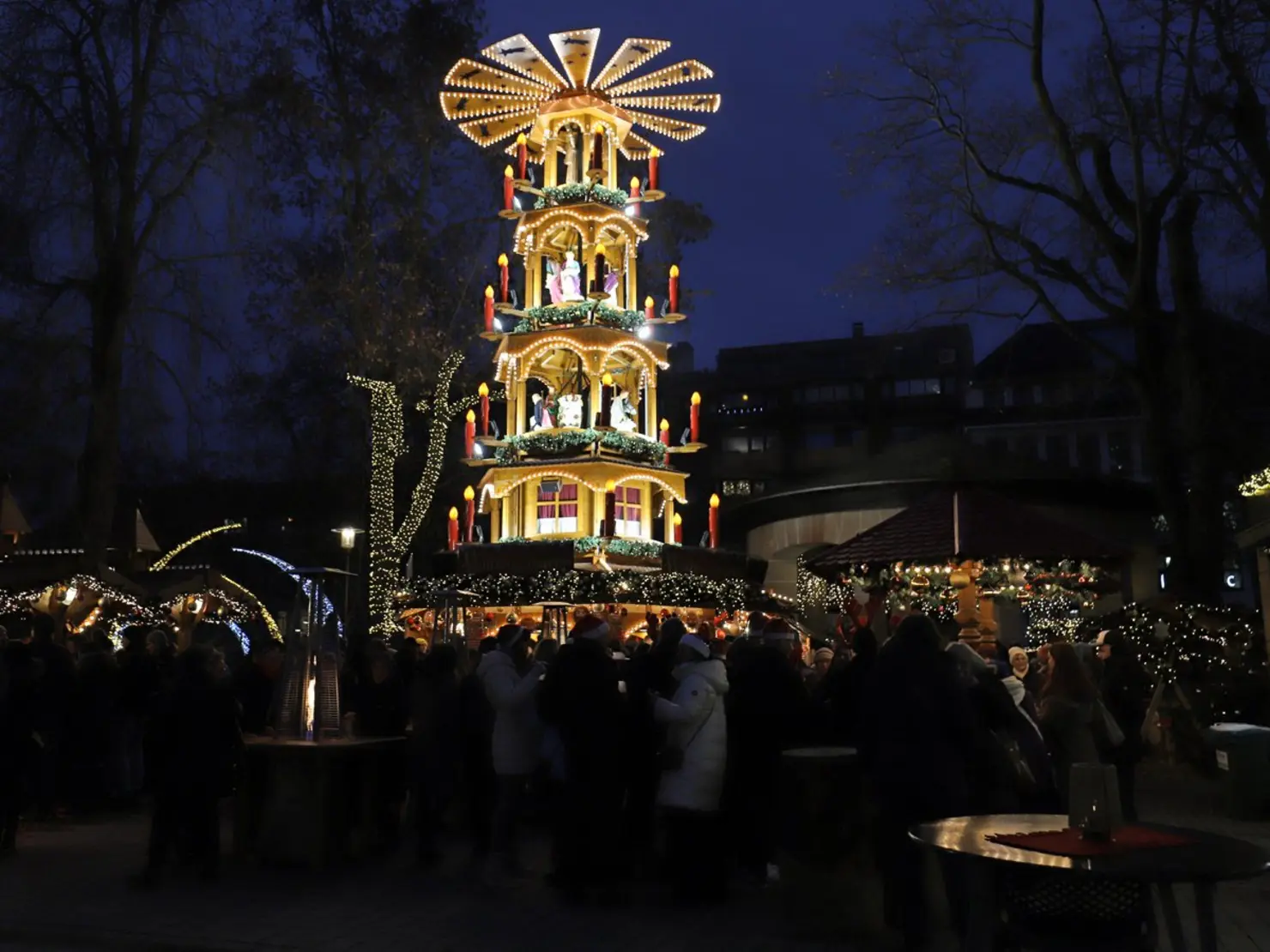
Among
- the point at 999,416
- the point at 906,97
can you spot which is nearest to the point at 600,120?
the point at 906,97

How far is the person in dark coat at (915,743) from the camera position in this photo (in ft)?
24.8

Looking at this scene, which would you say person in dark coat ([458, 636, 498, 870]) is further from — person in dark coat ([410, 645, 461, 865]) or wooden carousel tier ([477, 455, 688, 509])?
wooden carousel tier ([477, 455, 688, 509])

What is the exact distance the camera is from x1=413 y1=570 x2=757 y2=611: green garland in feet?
84.6

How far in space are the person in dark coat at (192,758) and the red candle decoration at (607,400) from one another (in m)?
19.9

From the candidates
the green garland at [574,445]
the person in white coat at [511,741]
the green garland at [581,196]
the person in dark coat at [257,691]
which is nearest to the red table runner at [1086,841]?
the person in white coat at [511,741]

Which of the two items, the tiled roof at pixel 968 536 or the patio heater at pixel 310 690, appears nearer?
the patio heater at pixel 310 690

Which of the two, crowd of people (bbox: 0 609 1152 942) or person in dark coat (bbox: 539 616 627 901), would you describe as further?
person in dark coat (bbox: 539 616 627 901)

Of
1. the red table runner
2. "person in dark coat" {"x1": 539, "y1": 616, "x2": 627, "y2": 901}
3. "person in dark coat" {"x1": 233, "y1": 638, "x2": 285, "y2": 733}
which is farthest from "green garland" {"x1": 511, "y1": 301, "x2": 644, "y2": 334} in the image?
the red table runner

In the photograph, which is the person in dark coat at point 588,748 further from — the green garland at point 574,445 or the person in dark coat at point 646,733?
the green garland at point 574,445

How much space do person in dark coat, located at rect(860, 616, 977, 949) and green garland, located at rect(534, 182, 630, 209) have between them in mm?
24242

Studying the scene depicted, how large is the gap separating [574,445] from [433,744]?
61.4 ft

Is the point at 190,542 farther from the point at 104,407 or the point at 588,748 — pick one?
the point at 588,748

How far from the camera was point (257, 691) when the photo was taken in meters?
13.0

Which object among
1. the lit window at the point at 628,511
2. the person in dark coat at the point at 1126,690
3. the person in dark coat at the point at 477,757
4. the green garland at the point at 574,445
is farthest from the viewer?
the lit window at the point at 628,511
